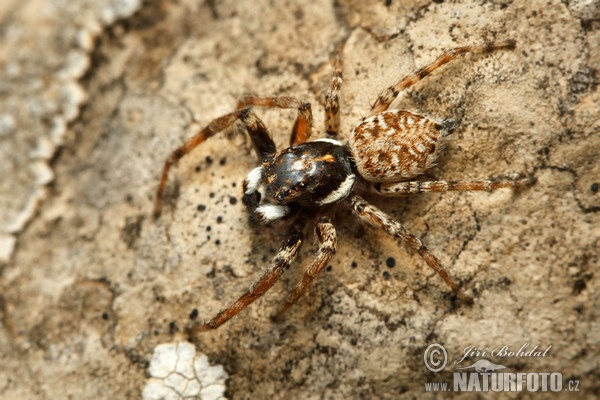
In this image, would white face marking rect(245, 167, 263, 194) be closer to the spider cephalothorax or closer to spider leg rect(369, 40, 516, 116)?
the spider cephalothorax

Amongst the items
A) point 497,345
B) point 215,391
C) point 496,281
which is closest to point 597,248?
point 496,281

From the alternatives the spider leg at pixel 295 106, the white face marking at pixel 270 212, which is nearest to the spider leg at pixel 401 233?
the white face marking at pixel 270 212

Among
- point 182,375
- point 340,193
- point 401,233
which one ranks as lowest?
point 182,375

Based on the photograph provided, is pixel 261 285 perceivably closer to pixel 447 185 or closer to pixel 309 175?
pixel 309 175

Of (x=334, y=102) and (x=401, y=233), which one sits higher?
(x=334, y=102)

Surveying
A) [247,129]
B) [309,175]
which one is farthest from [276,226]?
[247,129]

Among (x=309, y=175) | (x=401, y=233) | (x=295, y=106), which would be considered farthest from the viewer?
(x=295, y=106)

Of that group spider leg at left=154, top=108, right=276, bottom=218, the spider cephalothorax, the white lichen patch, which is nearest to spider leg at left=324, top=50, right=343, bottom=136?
the spider cephalothorax
